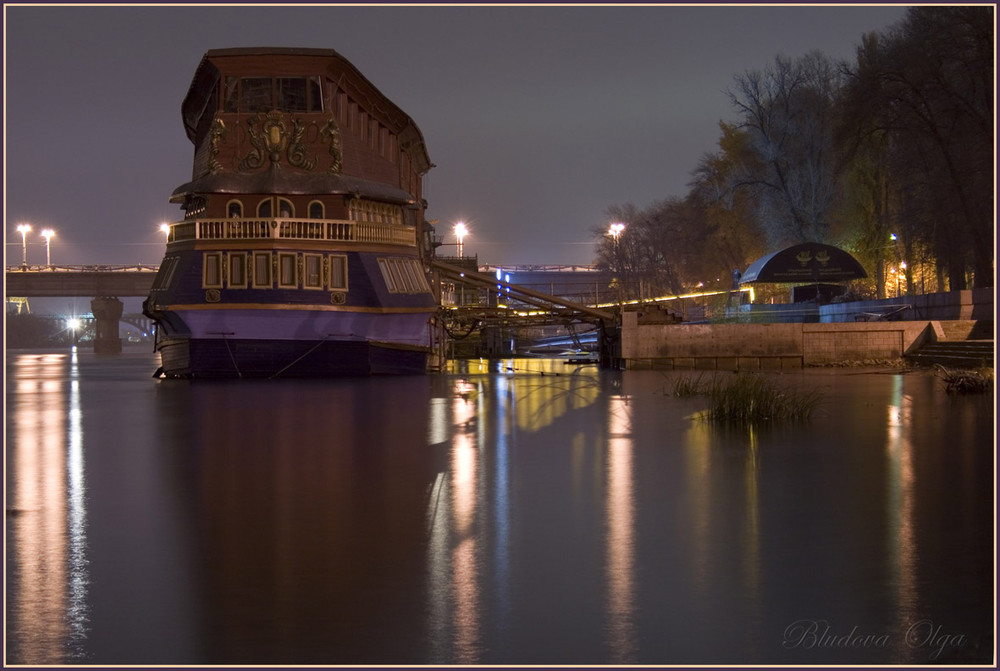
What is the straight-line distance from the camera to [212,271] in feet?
130

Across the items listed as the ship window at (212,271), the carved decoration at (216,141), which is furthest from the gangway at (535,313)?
the ship window at (212,271)

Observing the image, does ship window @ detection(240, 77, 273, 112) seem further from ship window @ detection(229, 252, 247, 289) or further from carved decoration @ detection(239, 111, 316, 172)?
ship window @ detection(229, 252, 247, 289)

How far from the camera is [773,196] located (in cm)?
6919

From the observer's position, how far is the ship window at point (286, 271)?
130 ft

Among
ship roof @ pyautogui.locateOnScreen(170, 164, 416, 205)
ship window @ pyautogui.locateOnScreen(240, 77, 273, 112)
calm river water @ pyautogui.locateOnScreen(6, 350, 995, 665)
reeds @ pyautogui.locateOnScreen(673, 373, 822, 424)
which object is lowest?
calm river water @ pyautogui.locateOnScreen(6, 350, 995, 665)

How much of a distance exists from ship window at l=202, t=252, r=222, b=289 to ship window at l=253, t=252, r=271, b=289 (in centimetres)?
124

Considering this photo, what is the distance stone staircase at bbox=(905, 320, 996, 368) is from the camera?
37094 millimetres

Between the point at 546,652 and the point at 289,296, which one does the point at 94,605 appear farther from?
the point at 289,296

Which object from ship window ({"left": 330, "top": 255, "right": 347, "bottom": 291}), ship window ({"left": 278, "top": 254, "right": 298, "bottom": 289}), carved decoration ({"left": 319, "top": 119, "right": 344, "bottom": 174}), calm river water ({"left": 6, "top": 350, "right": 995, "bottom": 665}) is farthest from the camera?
carved decoration ({"left": 319, "top": 119, "right": 344, "bottom": 174})

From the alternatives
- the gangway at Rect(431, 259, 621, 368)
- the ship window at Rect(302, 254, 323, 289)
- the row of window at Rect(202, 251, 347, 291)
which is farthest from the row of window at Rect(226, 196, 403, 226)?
the gangway at Rect(431, 259, 621, 368)

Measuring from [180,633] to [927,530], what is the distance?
287 inches

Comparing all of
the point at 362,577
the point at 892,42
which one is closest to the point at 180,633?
the point at 362,577

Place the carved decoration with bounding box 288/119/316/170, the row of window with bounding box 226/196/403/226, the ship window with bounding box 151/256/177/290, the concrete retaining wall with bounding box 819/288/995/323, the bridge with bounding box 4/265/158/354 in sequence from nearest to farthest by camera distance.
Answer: the concrete retaining wall with bounding box 819/288/995/323 → the ship window with bounding box 151/256/177/290 → the row of window with bounding box 226/196/403/226 → the carved decoration with bounding box 288/119/316/170 → the bridge with bounding box 4/265/158/354

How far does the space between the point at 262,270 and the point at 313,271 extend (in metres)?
1.82
